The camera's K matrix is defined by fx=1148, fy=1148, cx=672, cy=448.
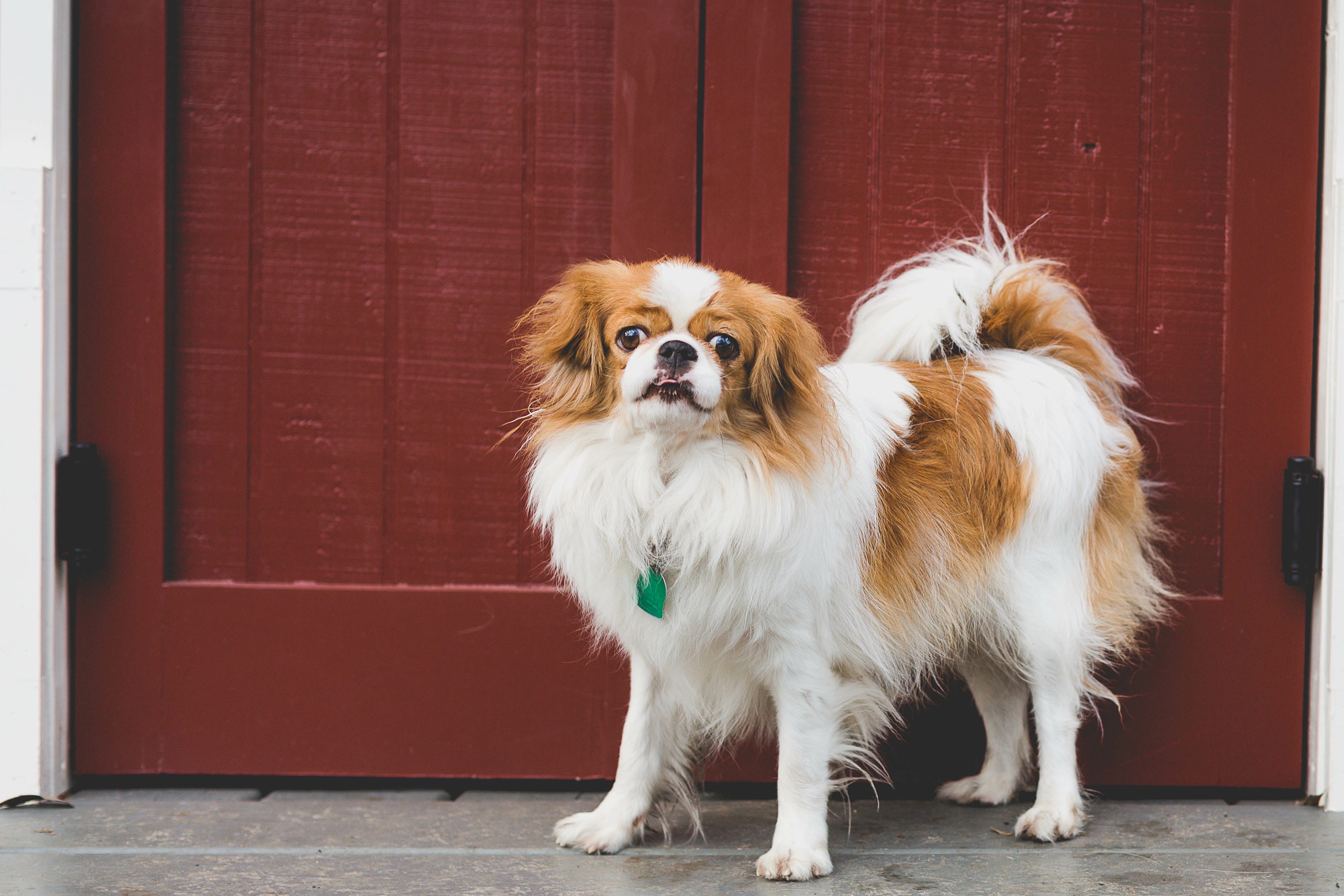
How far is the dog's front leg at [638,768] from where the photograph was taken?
2.42 m

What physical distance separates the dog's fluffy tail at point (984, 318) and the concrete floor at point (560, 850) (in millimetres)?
1009

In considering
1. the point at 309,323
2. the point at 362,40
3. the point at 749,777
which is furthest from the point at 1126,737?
the point at 362,40

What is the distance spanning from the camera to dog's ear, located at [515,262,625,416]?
2215 mm

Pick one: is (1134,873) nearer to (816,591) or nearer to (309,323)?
(816,591)

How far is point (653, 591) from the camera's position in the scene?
2.23 metres

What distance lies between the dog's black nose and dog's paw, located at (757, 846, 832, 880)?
98 cm

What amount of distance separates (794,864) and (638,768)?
0.40 meters

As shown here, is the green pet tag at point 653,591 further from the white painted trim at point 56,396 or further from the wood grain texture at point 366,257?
the white painted trim at point 56,396

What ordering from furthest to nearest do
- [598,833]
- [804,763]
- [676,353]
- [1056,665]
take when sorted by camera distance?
[1056,665], [598,833], [804,763], [676,353]

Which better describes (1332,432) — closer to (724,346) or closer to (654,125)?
(724,346)

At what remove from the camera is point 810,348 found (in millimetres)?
2227

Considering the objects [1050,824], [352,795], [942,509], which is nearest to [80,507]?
[352,795]

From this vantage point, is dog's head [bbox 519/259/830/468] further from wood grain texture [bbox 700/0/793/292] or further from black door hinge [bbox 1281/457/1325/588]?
black door hinge [bbox 1281/457/1325/588]

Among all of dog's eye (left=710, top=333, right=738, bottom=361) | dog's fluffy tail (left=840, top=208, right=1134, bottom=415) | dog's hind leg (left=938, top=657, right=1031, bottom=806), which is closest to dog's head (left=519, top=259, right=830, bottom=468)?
dog's eye (left=710, top=333, right=738, bottom=361)
